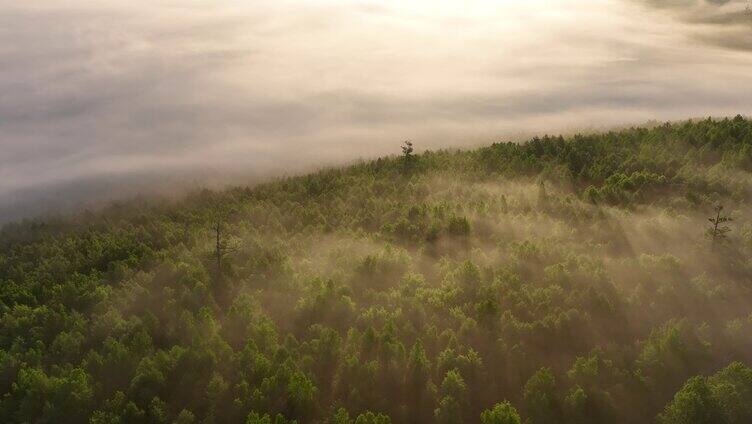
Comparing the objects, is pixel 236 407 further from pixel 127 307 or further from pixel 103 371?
pixel 127 307

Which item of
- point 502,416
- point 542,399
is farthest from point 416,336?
point 502,416

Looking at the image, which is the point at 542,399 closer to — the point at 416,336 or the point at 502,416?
the point at 502,416

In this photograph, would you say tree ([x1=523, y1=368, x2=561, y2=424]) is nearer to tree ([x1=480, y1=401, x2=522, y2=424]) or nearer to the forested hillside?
the forested hillside

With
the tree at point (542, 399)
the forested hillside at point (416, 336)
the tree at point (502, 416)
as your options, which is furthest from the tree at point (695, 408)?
the tree at point (502, 416)

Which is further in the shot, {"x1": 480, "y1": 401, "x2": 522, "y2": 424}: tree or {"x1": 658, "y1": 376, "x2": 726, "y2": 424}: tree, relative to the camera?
{"x1": 480, "y1": 401, "x2": 522, "y2": 424}: tree

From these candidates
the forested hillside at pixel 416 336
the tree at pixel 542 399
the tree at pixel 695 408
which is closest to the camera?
the tree at pixel 695 408

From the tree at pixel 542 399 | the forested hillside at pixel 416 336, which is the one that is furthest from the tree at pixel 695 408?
the tree at pixel 542 399

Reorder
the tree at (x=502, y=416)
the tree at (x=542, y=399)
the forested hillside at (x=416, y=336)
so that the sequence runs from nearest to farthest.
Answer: the tree at (x=502, y=416)
the tree at (x=542, y=399)
the forested hillside at (x=416, y=336)

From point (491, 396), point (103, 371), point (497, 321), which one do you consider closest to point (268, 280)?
point (103, 371)

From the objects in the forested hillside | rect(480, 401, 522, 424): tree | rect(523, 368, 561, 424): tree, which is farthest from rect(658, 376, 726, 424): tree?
rect(480, 401, 522, 424): tree

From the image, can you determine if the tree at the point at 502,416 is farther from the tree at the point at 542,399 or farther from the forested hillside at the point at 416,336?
the tree at the point at 542,399

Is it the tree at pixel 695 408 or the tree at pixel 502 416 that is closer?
the tree at pixel 695 408
